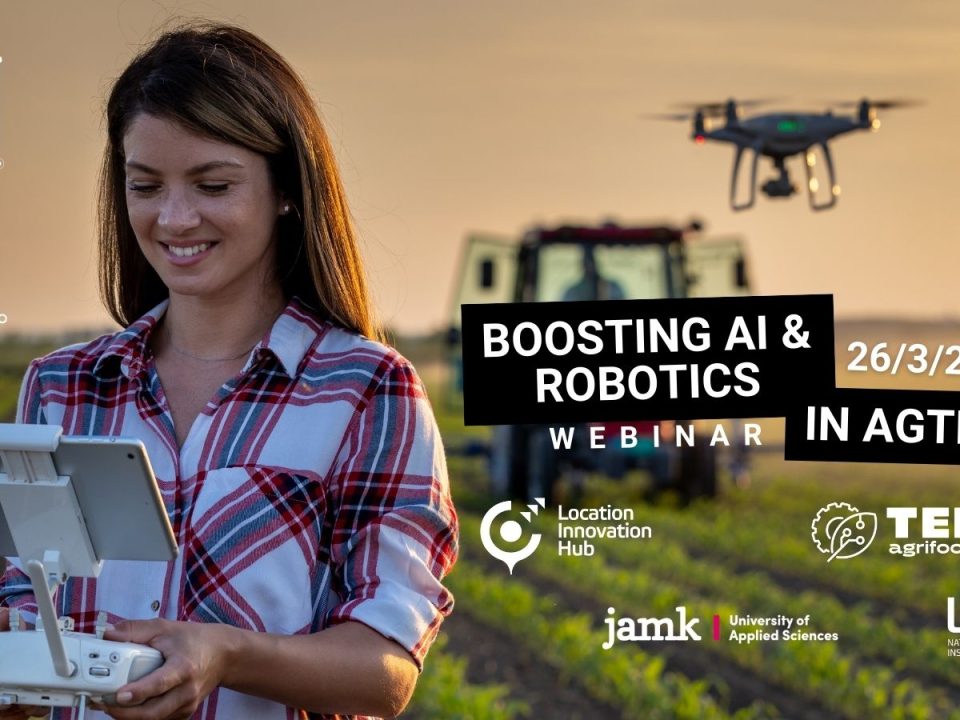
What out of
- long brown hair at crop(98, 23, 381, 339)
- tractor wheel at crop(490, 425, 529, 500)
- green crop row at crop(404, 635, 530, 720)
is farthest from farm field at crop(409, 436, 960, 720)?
long brown hair at crop(98, 23, 381, 339)

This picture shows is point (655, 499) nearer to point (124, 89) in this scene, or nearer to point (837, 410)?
point (837, 410)

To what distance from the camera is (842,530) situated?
872 cm

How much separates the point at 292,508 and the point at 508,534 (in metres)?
6.79

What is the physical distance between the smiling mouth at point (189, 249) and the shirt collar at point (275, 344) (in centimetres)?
10

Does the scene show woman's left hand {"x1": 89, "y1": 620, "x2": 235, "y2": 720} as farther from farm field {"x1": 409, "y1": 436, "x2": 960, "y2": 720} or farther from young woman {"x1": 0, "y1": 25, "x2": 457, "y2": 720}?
farm field {"x1": 409, "y1": 436, "x2": 960, "y2": 720}

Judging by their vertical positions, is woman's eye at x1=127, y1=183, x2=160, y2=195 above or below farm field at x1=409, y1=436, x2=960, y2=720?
above

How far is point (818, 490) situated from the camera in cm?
1045

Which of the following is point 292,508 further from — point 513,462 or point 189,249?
point 513,462

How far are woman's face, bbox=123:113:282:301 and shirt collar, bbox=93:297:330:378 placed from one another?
0.21 feet

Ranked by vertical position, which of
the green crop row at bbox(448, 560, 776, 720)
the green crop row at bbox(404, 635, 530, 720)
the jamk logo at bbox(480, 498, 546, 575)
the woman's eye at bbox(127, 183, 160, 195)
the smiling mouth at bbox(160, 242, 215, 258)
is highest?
the woman's eye at bbox(127, 183, 160, 195)

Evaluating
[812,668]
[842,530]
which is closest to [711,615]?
[812,668]

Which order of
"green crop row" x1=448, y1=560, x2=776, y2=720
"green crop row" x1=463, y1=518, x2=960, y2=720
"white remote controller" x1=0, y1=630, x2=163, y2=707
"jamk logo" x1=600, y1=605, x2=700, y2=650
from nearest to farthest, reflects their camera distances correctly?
"white remote controller" x1=0, y1=630, x2=163, y2=707
"green crop row" x1=448, y1=560, x2=776, y2=720
"green crop row" x1=463, y1=518, x2=960, y2=720
"jamk logo" x1=600, y1=605, x2=700, y2=650

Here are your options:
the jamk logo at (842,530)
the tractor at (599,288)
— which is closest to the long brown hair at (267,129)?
the jamk logo at (842,530)

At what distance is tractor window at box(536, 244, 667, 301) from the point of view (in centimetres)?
914
